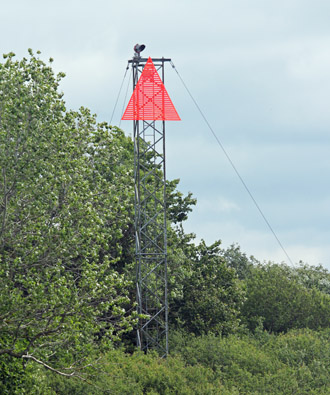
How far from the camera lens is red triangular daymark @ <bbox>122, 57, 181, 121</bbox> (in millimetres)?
29672

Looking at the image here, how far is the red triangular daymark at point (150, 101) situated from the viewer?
29672 millimetres

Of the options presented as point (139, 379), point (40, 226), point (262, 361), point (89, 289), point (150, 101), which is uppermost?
point (150, 101)

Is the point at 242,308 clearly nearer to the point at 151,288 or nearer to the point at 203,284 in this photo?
the point at 203,284

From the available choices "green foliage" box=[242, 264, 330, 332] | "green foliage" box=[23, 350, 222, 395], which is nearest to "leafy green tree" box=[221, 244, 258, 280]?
"green foliage" box=[242, 264, 330, 332]

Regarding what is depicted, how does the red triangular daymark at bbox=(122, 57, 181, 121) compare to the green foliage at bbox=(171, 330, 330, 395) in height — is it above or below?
above

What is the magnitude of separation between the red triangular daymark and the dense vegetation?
2376 millimetres

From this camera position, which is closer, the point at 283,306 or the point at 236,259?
the point at 283,306

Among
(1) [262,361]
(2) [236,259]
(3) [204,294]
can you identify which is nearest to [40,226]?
(1) [262,361]

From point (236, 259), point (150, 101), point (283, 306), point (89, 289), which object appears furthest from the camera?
point (236, 259)

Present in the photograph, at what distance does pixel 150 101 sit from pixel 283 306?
1740cm

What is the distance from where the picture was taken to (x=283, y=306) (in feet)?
136

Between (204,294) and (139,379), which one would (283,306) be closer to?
(204,294)

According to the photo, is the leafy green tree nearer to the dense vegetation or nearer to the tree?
the dense vegetation

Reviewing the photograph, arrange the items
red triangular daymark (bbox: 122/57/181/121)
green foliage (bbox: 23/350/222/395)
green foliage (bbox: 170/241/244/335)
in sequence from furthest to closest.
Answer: green foliage (bbox: 170/241/244/335) < red triangular daymark (bbox: 122/57/181/121) < green foliage (bbox: 23/350/222/395)
